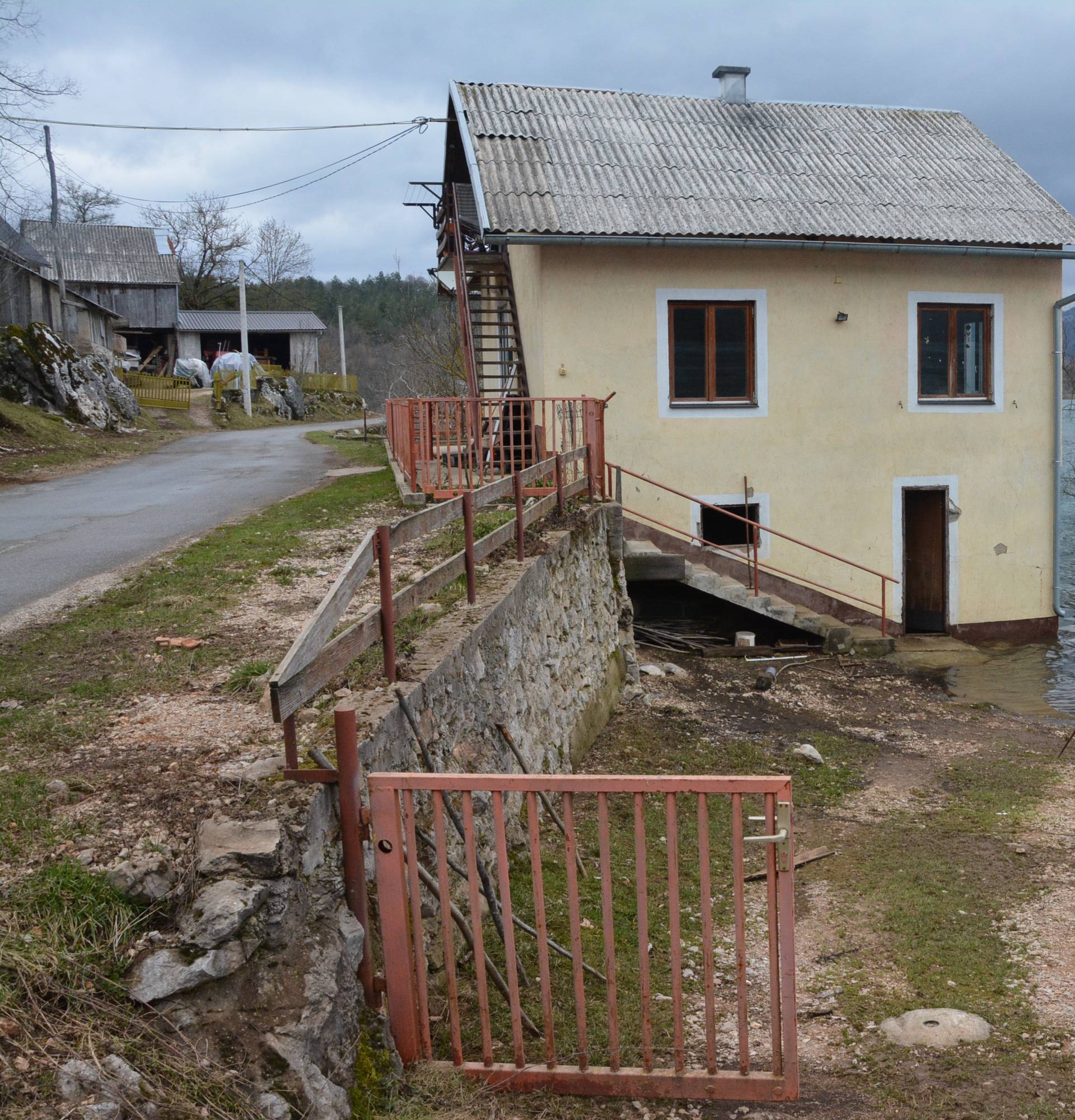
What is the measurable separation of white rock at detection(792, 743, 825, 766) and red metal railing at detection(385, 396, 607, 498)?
388 centimetres

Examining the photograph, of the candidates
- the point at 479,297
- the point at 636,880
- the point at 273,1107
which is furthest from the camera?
the point at 479,297

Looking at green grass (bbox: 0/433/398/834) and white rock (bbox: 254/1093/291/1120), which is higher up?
green grass (bbox: 0/433/398/834)

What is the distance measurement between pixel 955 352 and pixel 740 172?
426 centimetres

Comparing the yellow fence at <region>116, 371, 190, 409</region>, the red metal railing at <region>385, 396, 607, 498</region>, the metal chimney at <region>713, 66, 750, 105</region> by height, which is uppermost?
the metal chimney at <region>713, 66, 750, 105</region>

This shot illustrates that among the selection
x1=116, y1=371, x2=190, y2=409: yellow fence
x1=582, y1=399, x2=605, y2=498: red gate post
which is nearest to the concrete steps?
x1=582, y1=399, x2=605, y2=498: red gate post

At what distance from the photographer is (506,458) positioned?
14.4m

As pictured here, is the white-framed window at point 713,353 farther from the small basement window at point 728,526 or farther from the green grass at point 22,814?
the green grass at point 22,814

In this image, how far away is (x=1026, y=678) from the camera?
48.6ft

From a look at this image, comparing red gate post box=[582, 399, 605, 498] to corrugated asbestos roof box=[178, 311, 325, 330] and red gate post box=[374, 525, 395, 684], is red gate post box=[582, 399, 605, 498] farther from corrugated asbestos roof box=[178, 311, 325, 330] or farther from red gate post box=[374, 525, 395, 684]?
corrugated asbestos roof box=[178, 311, 325, 330]

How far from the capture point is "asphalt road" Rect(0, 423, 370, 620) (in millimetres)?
9578

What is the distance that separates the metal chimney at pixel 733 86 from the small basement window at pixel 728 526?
7.38m

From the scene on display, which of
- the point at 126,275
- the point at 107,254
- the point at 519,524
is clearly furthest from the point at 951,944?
the point at 107,254

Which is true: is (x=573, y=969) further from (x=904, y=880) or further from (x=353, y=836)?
(x=904, y=880)

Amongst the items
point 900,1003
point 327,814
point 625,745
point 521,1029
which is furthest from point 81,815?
point 625,745
